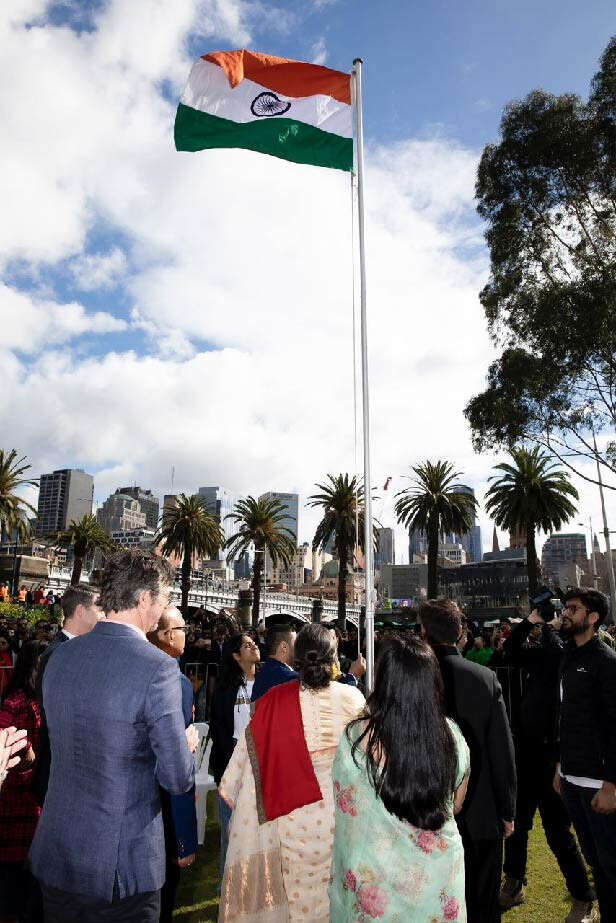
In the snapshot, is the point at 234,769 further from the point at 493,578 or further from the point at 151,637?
the point at 493,578

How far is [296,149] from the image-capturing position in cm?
839

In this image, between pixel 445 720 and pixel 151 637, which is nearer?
pixel 445 720

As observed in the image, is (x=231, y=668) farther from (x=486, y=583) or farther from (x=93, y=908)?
(x=486, y=583)

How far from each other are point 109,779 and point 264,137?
27.3 feet

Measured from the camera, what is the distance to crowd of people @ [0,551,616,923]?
247 cm

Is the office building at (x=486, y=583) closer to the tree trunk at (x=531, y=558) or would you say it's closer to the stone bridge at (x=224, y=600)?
the stone bridge at (x=224, y=600)

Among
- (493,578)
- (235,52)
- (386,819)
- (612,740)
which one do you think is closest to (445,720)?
(386,819)

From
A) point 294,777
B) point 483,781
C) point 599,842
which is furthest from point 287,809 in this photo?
point 599,842

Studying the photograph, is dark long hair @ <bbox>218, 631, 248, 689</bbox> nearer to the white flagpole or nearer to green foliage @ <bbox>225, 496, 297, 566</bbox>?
the white flagpole

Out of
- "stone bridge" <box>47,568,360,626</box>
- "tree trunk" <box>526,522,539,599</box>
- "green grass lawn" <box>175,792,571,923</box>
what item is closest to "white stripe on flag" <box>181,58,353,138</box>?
"green grass lawn" <box>175,792,571,923</box>

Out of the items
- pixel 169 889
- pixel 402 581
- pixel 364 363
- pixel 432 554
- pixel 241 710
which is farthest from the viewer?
pixel 402 581

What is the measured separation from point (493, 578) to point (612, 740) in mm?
92805

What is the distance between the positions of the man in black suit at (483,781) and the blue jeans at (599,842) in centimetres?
80

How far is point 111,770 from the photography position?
2.44m
